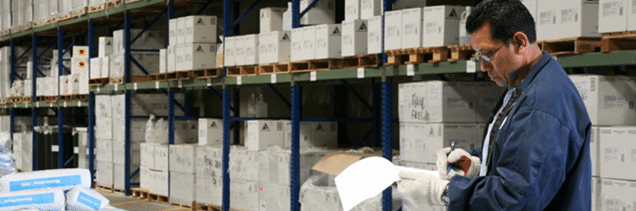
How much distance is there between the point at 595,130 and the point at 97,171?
10.2 metres

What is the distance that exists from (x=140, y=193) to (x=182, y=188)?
185 centimetres

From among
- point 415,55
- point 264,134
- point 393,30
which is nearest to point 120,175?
point 264,134

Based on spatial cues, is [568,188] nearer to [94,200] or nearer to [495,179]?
[495,179]

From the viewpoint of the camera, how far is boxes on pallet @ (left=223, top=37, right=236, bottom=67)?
9273 mm

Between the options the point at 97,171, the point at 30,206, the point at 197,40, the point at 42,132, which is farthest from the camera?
the point at 42,132

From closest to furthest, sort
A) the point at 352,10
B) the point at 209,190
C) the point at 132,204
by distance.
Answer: the point at 352,10 < the point at 209,190 < the point at 132,204

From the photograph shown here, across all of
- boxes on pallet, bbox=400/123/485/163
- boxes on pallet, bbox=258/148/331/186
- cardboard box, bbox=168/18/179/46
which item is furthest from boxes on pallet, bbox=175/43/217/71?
boxes on pallet, bbox=400/123/485/163

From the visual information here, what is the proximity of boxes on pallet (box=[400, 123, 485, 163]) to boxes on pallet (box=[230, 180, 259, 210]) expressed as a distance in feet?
9.83

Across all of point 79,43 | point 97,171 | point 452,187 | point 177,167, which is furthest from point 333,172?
point 79,43

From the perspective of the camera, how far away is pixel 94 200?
16.4 ft

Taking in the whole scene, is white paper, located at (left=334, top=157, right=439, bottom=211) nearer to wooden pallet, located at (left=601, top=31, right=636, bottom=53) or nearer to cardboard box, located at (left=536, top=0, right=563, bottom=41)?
Answer: wooden pallet, located at (left=601, top=31, right=636, bottom=53)

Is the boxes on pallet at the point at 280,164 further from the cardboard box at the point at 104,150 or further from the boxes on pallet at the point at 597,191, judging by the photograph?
the cardboard box at the point at 104,150

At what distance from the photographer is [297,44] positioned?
8.02 metres

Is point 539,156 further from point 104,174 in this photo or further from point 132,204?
point 104,174
